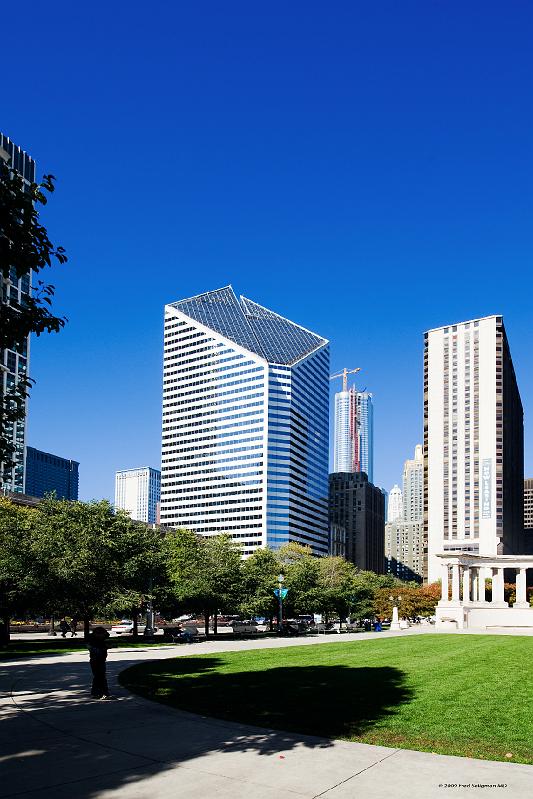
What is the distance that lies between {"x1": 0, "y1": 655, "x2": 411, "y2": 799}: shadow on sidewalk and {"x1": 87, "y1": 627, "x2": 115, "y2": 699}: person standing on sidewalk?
Answer: 19.6 inches

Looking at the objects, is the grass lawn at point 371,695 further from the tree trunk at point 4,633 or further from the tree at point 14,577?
the tree at point 14,577

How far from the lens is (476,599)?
11450 centimetres

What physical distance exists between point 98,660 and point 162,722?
391 centimetres

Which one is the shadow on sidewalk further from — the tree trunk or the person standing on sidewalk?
the tree trunk

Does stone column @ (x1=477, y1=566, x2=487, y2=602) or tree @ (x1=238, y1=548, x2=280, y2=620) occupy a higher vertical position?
tree @ (x1=238, y1=548, x2=280, y2=620)

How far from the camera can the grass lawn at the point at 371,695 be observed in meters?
14.6

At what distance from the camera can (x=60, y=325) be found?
1744 centimetres

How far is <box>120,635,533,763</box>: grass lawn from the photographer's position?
14.6 meters

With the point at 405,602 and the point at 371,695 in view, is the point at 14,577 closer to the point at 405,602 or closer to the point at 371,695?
the point at 371,695

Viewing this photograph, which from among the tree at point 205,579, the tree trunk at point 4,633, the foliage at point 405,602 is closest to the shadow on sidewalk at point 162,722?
the tree trunk at point 4,633

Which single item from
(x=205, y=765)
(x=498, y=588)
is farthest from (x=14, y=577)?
(x=498, y=588)

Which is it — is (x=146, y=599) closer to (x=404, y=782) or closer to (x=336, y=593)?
(x=336, y=593)

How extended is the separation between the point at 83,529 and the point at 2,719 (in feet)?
116

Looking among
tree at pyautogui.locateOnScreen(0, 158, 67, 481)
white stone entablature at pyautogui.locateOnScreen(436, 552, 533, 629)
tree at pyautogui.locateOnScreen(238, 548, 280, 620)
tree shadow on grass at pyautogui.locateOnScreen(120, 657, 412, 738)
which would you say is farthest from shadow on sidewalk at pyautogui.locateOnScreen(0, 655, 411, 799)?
white stone entablature at pyautogui.locateOnScreen(436, 552, 533, 629)
